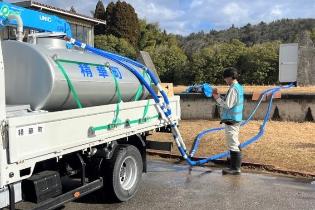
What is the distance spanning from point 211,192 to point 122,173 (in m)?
1.44

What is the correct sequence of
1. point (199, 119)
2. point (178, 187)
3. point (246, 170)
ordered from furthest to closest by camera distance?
point (199, 119)
point (246, 170)
point (178, 187)

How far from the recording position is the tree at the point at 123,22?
57719 mm

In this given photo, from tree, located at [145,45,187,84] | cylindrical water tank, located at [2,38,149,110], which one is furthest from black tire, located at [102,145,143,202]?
tree, located at [145,45,187,84]

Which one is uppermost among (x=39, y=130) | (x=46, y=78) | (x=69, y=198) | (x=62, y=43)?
(x=62, y=43)

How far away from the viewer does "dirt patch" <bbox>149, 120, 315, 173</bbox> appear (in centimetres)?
834

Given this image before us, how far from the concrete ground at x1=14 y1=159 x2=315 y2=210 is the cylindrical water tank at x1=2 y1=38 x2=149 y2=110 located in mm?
1543

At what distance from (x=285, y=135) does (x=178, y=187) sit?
4767 millimetres

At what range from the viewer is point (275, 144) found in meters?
9.73

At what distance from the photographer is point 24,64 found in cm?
499

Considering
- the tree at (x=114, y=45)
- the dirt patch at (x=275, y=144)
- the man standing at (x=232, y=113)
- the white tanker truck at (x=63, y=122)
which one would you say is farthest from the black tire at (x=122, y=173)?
the tree at (x=114, y=45)

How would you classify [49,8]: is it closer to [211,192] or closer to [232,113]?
[232,113]

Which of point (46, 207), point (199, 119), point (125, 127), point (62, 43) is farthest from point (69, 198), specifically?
point (199, 119)

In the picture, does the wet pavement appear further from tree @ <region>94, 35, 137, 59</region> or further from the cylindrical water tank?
tree @ <region>94, 35, 137, 59</region>

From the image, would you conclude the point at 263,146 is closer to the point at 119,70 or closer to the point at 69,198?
the point at 119,70
